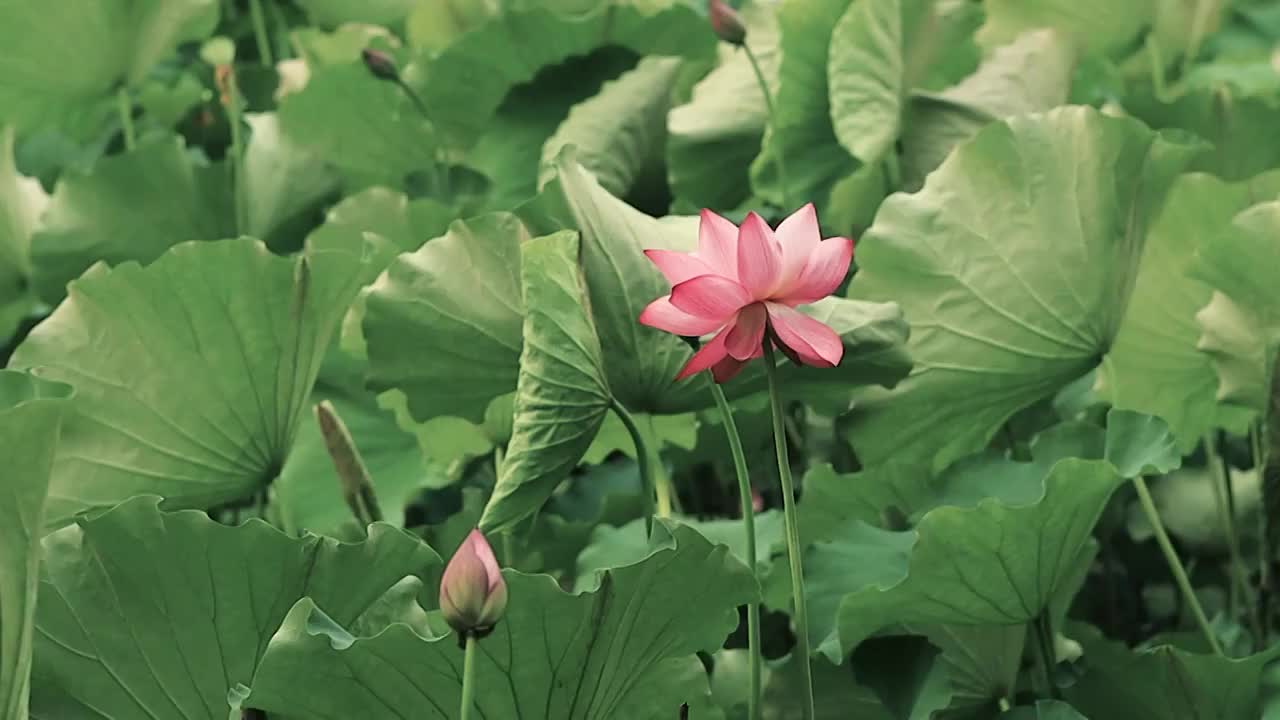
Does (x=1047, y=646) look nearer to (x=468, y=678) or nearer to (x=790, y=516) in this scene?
(x=790, y=516)

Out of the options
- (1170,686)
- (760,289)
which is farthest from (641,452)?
(1170,686)

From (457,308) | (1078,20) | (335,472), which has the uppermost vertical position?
(457,308)

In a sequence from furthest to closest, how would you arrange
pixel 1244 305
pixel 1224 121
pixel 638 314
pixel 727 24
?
pixel 1224 121 < pixel 727 24 < pixel 1244 305 < pixel 638 314

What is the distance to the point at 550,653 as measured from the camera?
23.8 inches

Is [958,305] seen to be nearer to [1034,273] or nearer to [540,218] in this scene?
[1034,273]

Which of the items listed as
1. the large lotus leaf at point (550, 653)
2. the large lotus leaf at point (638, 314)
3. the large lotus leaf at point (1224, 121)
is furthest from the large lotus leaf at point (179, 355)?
the large lotus leaf at point (1224, 121)

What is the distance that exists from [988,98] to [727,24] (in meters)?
0.17

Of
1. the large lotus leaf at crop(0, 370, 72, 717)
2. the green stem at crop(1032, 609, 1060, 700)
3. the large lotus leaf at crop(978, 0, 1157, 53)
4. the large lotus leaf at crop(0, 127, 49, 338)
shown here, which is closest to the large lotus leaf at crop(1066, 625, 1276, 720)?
the green stem at crop(1032, 609, 1060, 700)

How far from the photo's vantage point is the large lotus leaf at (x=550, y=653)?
59 cm

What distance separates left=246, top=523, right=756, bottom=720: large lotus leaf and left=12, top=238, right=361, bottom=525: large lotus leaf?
0.23 metres

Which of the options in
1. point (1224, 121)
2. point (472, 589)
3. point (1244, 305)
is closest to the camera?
point (472, 589)

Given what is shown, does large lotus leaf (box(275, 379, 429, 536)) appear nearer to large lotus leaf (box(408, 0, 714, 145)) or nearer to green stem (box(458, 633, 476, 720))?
large lotus leaf (box(408, 0, 714, 145))

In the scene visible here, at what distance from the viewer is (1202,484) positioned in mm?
1036

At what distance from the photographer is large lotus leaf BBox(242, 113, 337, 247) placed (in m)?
1.14
